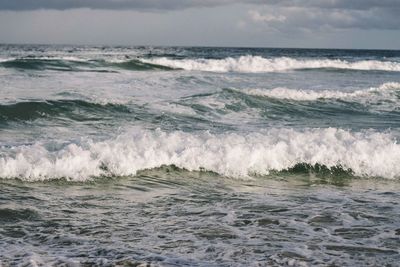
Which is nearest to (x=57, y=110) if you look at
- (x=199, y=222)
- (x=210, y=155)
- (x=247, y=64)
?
(x=210, y=155)

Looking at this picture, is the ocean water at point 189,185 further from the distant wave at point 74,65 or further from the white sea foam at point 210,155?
the distant wave at point 74,65

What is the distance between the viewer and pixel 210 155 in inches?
373

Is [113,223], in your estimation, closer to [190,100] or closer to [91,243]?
[91,243]

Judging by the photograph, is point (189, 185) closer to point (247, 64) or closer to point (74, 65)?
point (74, 65)

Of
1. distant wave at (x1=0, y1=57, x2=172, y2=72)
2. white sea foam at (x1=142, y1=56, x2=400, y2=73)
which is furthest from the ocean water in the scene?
white sea foam at (x1=142, y1=56, x2=400, y2=73)

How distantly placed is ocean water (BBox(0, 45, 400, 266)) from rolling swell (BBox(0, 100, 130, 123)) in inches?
1.4

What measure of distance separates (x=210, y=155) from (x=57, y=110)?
627 cm

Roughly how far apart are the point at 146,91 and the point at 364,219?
14163 mm

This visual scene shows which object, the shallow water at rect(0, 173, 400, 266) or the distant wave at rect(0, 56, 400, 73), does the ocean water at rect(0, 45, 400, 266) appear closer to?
the shallow water at rect(0, 173, 400, 266)

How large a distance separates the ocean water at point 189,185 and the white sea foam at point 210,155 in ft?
0.08

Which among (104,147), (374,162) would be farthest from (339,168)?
(104,147)

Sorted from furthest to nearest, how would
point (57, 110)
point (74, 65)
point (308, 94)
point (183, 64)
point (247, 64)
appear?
1. point (247, 64)
2. point (183, 64)
3. point (74, 65)
4. point (308, 94)
5. point (57, 110)

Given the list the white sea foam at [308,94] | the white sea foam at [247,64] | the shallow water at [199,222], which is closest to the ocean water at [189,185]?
the shallow water at [199,222]

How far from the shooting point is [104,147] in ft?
30.2
